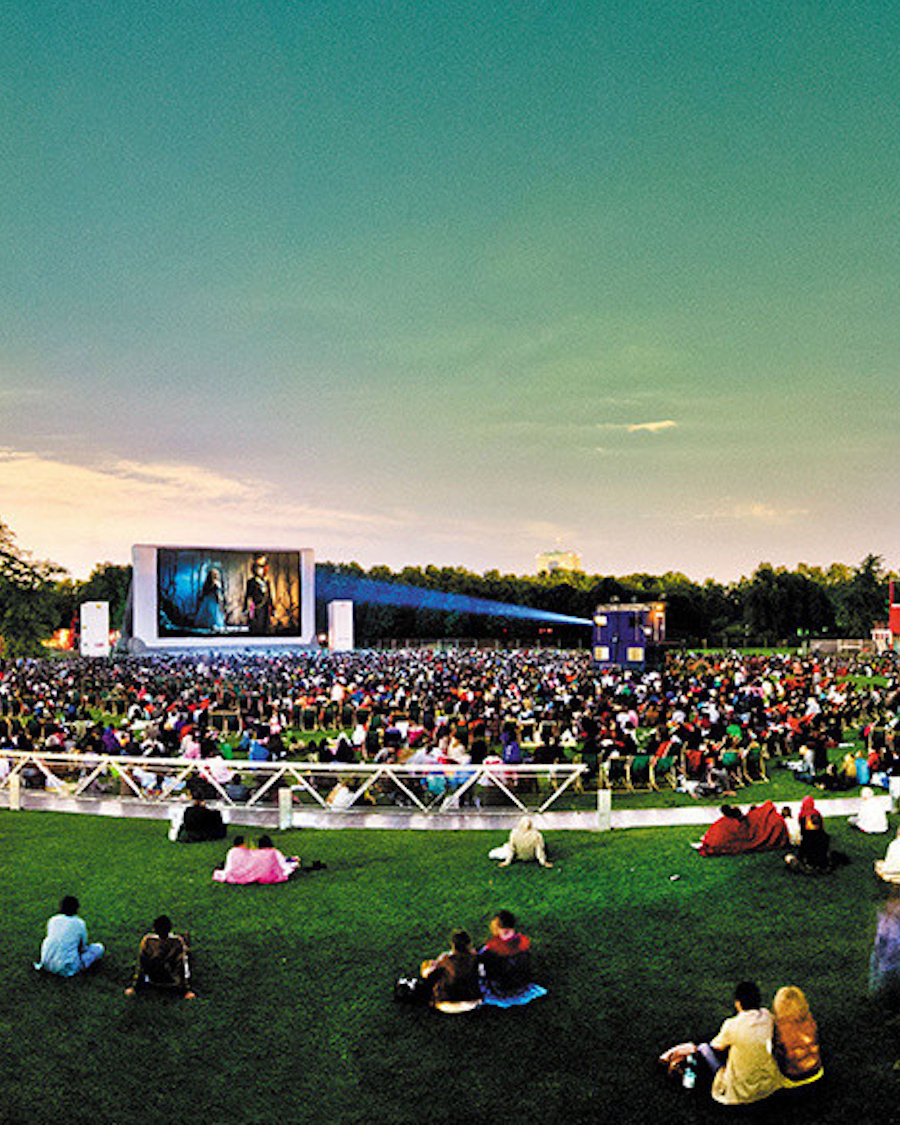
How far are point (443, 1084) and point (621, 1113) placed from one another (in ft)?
3.94

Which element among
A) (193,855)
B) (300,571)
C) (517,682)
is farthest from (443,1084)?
(300,571)

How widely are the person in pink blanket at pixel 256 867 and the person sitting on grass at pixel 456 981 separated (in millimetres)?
3636

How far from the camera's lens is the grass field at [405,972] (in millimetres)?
6035

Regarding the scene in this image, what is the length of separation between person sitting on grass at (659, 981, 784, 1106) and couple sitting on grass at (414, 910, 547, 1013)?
5.22 feet

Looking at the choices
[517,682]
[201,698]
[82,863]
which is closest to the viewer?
[82,863]

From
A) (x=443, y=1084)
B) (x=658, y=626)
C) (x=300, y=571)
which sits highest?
(x=300, y=571)

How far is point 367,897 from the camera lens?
392 inches

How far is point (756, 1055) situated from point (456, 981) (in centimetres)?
234

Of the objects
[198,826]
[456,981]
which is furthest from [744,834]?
[198,826]

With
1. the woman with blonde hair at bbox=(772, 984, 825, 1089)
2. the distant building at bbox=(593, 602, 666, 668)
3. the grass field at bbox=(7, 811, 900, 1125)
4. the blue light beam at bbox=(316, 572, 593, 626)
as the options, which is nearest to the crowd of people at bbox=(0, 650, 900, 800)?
the grass field at bbox=(7, 811, 900, 1125)

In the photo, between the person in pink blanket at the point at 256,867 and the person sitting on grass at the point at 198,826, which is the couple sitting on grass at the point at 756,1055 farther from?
the person sitting on grass at the point at 198,826

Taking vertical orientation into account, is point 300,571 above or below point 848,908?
above

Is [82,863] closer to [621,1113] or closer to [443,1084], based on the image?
[443,1084]

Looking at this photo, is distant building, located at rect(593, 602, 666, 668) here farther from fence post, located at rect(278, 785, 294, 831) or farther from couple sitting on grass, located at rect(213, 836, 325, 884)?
couple sitting on grass, located at rect(213, 836, 325, 884)
